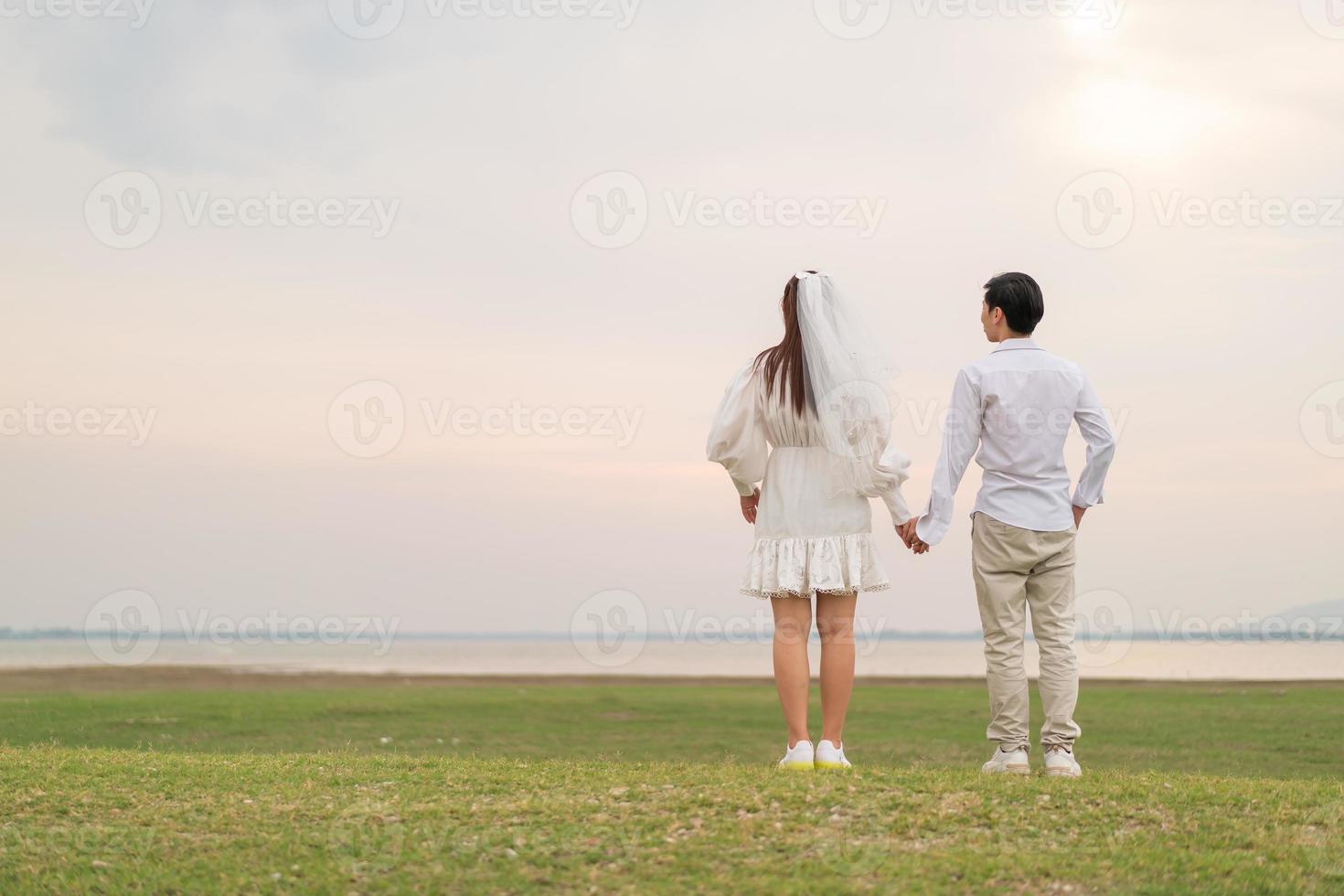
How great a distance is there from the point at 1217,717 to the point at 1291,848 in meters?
17.3

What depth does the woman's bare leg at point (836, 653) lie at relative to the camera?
7.64 m

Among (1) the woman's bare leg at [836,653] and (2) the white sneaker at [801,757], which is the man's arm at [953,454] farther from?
(2) the white sneaker at [801,757]

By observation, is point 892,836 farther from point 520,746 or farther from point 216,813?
point 520,746

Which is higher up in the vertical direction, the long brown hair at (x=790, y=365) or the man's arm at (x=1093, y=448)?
the long brown hair at (x=790, y=365)

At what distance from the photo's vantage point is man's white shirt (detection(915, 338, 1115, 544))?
7.41m

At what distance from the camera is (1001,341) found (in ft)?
25.2

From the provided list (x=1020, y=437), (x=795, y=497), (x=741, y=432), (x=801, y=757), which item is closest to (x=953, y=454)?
(x=1020, y=437)

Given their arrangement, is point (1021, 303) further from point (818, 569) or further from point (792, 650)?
point (792, 650)

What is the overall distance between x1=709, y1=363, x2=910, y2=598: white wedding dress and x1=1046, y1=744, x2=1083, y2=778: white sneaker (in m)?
1.41

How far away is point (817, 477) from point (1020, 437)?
128 cm

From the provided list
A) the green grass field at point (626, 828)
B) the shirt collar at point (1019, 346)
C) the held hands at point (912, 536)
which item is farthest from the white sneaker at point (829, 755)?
the shirt collar at point (1019, 346)

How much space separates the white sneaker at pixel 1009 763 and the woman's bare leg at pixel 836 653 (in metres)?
0.95

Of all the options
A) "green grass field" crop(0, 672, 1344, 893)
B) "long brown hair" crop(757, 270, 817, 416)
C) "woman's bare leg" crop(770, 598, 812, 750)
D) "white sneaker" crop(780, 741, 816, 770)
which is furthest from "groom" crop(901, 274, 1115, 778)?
"white sneaker" crop(780, 741, 816, 770)

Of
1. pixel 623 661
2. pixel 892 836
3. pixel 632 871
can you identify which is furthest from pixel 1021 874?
pixel 623 661
